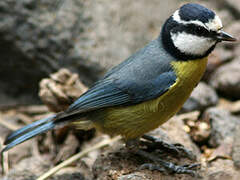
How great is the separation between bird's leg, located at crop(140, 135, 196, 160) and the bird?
26 cm

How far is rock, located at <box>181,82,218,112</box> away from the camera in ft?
15.9

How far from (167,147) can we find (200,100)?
49.9 inches

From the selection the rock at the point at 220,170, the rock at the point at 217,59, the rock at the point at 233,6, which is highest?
the rock at the point at 233,6

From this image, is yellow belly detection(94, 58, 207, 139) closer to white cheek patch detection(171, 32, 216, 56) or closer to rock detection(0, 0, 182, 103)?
white cheek patch detection(171, 32, 216, 56)

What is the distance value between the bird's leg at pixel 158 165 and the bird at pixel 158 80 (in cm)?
1

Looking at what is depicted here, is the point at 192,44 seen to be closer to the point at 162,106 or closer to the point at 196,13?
the point at 196,13

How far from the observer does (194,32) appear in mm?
3391

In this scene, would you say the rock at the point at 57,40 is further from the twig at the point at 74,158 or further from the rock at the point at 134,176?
the rock at the point at 134,176

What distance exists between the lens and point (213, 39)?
3.39m

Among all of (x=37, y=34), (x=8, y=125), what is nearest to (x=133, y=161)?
(x=8, y=125)

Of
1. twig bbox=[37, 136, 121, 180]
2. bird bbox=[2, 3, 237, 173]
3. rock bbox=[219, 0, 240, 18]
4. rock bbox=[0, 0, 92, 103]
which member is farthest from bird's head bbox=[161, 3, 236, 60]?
rock bbox=[219, 0, 240, 18]

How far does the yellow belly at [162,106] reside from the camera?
348cm

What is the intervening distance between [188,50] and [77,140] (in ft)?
6.29

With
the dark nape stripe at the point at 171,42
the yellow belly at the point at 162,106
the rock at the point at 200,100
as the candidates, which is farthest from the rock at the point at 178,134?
the dark nape stripe at the point at 171,42
